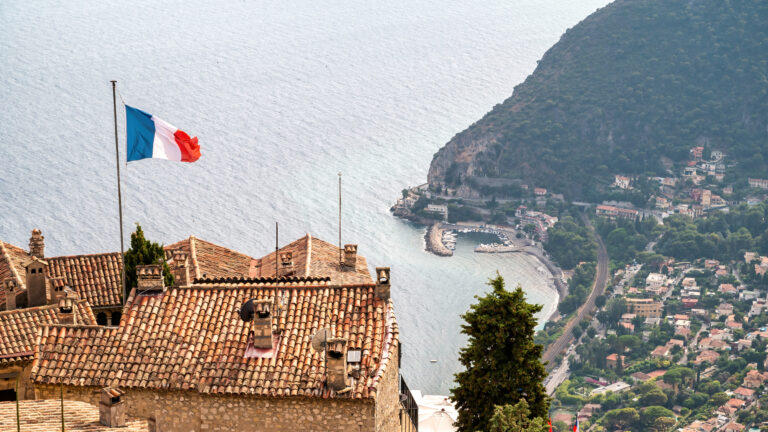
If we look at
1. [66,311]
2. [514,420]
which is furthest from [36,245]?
[514,420]

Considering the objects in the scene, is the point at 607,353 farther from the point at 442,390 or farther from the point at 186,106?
the point at 186,106

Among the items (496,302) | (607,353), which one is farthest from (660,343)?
(496,302)

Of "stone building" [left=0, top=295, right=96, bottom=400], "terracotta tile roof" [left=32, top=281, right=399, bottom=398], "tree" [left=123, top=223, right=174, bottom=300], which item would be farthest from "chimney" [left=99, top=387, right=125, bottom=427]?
"tree" [left=123, top=223, right=174, bottom=300]

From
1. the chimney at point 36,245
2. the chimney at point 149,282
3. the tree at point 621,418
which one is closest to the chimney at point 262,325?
the chimney at point 149,282

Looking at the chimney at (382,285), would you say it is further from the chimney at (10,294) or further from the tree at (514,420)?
the chimney at (10,294)

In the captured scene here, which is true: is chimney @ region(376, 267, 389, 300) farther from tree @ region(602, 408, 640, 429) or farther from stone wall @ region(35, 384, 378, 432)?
tree @ region(602, 408, 640, 429)

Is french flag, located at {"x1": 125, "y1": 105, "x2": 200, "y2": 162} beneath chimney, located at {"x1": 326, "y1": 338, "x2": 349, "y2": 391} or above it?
above
